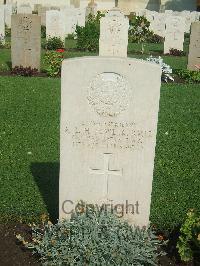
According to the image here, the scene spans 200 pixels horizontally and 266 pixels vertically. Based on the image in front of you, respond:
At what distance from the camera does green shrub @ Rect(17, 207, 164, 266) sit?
13.8 ft

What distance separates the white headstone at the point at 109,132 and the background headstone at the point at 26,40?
10183 millimetres

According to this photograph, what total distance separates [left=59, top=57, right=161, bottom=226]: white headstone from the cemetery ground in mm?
745

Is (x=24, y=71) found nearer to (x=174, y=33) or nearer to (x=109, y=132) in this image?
(x=174, y=33)

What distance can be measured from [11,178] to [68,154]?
2.19m

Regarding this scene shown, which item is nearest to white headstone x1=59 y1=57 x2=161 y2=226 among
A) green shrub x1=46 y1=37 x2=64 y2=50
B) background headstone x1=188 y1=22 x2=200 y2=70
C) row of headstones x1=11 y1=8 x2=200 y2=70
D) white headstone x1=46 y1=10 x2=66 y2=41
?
row of headstones x1=11 y1=8 x2=200 y2=70

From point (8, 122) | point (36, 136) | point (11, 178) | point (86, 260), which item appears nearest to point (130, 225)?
point (86, 260)

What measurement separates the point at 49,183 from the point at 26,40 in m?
8.64

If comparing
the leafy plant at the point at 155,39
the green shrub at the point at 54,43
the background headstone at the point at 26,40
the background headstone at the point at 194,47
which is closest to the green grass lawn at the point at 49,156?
the background headstone at the point at 26,40

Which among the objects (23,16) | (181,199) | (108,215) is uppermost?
(23,16)

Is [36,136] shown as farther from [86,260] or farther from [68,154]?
[86,260]

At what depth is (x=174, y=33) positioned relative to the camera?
20391 millimetres

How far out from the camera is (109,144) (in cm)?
454

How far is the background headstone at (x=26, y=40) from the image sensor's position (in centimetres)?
1420

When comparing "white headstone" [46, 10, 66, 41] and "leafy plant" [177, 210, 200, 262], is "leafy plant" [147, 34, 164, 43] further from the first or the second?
"leafy plant" [177, 210, 200, 262]
